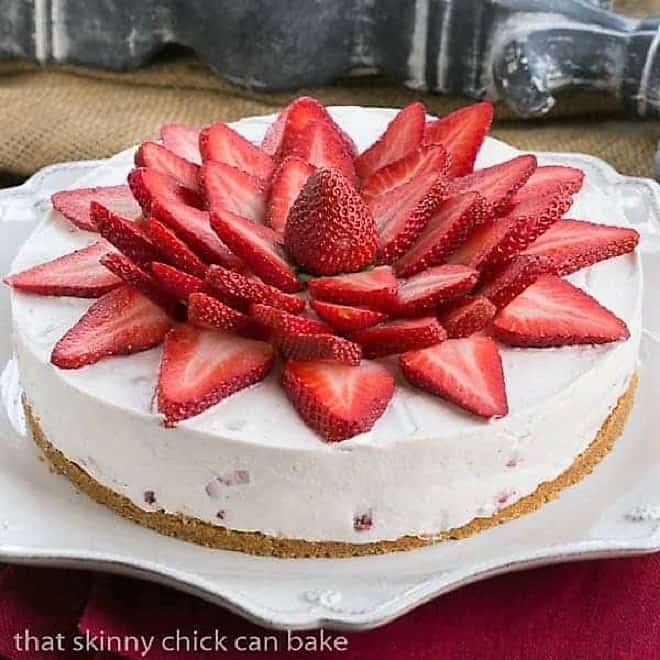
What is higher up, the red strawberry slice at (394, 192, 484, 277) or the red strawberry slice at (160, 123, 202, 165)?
the red strawberry slice at (394, 192, 484, 277)

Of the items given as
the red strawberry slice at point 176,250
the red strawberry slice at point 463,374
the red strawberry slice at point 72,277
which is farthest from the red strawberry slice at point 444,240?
the red strawberry slice at point 72,277

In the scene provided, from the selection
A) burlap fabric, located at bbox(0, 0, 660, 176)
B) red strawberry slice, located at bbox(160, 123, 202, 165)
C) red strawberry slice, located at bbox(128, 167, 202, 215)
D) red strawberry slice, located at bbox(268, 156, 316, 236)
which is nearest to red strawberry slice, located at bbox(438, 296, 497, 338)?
red strawberry slice, located at bbox(268, 156, 316, 236)

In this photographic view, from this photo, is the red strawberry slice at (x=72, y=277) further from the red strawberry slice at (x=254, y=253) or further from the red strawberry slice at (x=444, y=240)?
the red strawberry slice at (x=444, y=240)

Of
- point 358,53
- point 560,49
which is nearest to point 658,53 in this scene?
point 560,49

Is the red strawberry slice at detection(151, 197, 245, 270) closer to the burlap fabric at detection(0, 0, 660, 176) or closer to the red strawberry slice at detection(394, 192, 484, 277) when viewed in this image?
the red strawberry slice at detection(394, 192, 484, 277)

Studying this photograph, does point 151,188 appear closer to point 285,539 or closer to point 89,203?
point 89,203

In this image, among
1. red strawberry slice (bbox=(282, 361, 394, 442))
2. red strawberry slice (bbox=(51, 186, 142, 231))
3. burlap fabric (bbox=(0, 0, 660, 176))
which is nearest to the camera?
red strawberry slice (bbox=(282, 361, 394, 442))

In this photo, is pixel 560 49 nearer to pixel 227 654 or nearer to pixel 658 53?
pixel 658 53
